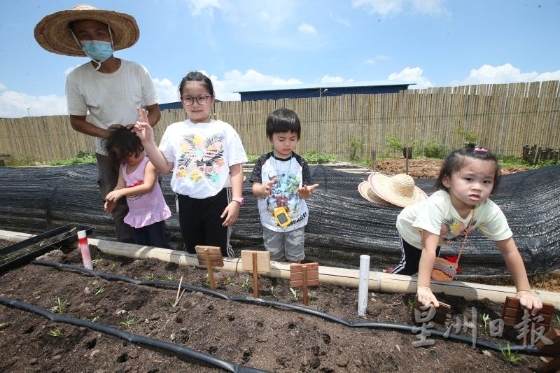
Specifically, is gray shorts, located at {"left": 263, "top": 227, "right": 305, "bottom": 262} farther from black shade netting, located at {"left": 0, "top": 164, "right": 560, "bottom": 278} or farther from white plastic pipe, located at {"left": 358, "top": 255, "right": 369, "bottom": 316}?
white plastic pipe, located at {"left": 358, "top": 255, "right": 369, "bottom": 316}

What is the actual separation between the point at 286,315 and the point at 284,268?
16.5 inches

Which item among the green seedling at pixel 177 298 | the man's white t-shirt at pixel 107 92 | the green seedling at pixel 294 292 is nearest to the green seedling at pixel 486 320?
the green seedling at pixel 294 292

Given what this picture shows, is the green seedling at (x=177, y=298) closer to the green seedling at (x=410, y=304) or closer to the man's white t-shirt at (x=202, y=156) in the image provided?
the man's white t-shirt at (x=202, y=156)

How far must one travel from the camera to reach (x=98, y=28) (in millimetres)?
2299

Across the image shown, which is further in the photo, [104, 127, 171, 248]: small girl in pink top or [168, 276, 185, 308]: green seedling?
[104, 127, 171, 248]: small girl in pink top

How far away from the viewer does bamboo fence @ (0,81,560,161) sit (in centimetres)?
768

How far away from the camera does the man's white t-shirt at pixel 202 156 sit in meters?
2.04

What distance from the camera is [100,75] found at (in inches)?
91.8

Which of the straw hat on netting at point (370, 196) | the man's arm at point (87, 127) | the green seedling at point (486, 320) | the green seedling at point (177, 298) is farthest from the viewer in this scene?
the straw hat on netting at point (370, 196)

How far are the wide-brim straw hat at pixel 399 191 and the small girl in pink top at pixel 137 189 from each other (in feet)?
6.55

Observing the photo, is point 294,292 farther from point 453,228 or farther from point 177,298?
point 453,228

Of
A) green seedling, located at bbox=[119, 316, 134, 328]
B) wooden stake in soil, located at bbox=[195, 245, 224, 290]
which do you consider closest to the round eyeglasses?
wooden stake in soil, located at bbox=[195, 245, 224, 290]

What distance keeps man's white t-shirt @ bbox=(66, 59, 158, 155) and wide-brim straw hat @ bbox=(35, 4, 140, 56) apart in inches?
10.3

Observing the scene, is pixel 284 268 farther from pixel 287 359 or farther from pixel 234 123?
pixel 234 123
